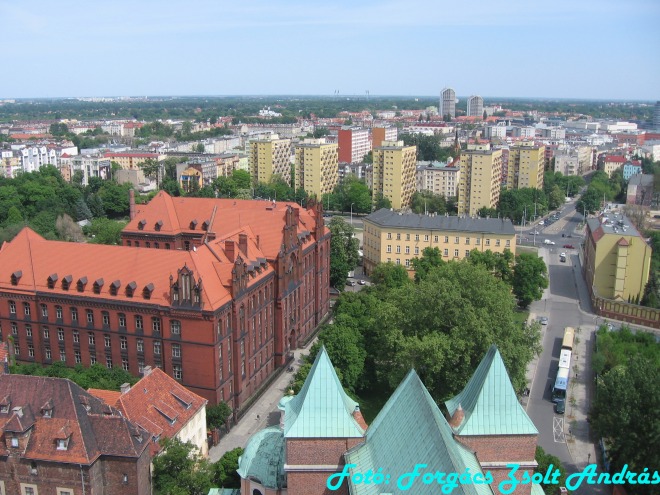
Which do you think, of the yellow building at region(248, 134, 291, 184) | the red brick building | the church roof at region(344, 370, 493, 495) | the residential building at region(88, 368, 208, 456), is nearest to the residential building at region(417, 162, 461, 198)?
the yellow building at region(248, 134, 291, 184)

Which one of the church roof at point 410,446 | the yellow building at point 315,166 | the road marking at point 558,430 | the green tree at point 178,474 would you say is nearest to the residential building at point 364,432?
the church roof at point 410,446

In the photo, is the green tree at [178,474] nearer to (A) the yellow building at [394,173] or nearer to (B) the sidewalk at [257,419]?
(B) the sidewalk at [257,419]

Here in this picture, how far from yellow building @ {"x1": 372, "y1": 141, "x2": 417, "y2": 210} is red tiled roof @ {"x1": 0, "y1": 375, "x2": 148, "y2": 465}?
424ft

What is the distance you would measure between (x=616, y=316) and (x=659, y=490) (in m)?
52.2

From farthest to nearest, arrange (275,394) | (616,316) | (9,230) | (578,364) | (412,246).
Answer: (9,230) → (412,246) → (616,316) → (578,364) → (275,394)

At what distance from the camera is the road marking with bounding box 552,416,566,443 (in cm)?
5866

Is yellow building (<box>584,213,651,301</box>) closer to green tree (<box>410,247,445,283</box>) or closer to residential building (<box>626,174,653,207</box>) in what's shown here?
green tree (<box>410,247,445,283</box>)

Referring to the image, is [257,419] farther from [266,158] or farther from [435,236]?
[266,158]

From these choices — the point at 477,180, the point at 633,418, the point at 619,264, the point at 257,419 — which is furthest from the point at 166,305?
the point at 477,180

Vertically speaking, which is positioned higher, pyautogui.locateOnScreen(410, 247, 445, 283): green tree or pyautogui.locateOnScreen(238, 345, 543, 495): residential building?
pyautogui.locateOnScreen(238, 345, 543, 495): residential building

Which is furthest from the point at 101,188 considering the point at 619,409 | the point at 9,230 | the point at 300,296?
the point at 619,409

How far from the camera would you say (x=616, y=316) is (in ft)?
302

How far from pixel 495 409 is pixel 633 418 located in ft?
55.0

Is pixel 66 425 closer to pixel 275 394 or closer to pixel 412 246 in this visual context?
pixel 275 394
